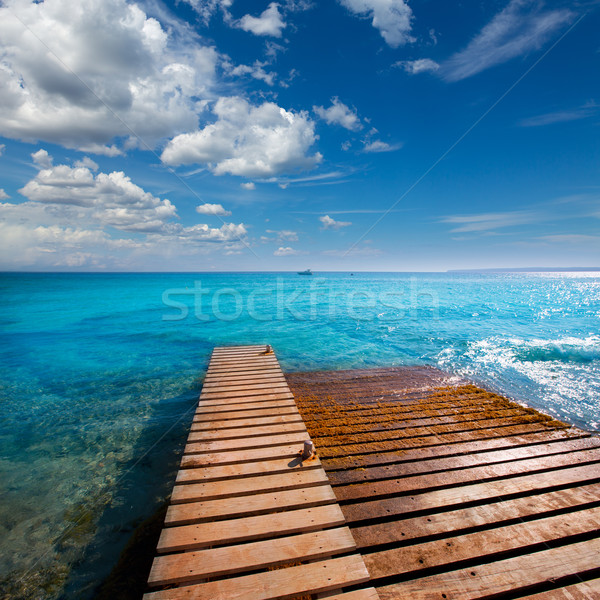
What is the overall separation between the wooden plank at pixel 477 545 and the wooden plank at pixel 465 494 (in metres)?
0.51

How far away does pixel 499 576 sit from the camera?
3373 mm

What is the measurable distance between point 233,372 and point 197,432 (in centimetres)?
355

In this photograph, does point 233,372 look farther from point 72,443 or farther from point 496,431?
point 496,431

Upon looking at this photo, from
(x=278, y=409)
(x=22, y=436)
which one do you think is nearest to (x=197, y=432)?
(x=278, y=409)

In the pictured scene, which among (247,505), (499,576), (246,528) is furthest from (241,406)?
(499,576)

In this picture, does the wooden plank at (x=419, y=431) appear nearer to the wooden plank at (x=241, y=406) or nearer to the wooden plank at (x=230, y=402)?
the wooden plank at (x=241, y=406)

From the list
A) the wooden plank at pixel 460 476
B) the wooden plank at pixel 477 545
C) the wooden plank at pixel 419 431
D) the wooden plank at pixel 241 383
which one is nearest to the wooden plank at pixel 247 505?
the wooden plank at pixel 460 476

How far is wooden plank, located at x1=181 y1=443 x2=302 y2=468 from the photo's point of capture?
4844 mm

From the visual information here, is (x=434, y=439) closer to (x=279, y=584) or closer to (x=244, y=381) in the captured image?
(x=279, y=584)

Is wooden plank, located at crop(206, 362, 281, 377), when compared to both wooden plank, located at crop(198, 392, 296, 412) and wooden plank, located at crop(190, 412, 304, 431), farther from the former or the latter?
wooden plank, located at crop(190, 412, 304, 431)

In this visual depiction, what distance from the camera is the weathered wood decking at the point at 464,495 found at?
3.38 metres

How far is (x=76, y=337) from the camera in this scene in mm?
20656

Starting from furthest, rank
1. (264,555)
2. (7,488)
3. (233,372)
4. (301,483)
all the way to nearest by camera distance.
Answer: (233,372), (7,488), (301,483), (264,555)

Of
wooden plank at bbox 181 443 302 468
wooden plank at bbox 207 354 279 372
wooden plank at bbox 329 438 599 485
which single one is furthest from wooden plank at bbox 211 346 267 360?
wooden plank at bbox 329 438 599 485
